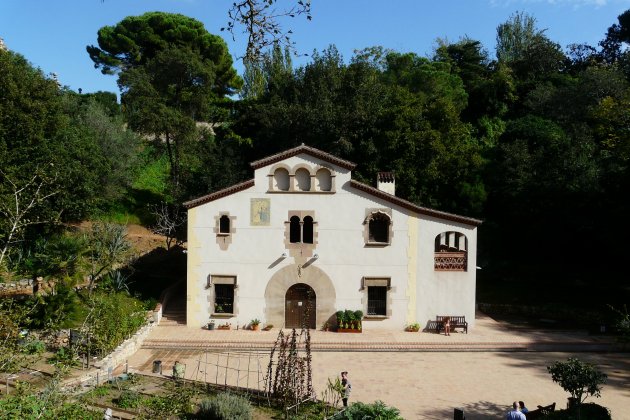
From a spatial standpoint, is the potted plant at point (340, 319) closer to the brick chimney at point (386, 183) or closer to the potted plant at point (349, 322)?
the potted plant at point (349, 322)

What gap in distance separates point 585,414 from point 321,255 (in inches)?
536

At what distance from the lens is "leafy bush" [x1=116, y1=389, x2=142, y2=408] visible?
15432mm

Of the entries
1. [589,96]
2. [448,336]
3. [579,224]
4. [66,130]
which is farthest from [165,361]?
[589,96]

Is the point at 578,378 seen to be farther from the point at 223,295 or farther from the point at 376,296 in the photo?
the point at 223,295

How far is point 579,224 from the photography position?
3250 centimetres

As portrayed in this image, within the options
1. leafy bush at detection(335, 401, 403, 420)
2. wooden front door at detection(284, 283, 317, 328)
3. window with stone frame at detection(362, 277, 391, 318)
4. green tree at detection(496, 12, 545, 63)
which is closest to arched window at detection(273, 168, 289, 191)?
wooden front door at detection(284, 283, 317, 328)

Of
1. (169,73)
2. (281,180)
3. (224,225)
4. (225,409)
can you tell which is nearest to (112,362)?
(225,409)

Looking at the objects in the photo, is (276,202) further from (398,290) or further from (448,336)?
(448,336)

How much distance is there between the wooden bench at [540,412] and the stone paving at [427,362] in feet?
3.14

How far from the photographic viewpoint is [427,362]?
2178 centimetres

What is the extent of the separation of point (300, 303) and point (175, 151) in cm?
2375

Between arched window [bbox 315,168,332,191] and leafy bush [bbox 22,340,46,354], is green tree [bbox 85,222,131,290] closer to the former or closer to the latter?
leafy bush [bbox 22,340,46,354]

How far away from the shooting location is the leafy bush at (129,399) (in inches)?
608

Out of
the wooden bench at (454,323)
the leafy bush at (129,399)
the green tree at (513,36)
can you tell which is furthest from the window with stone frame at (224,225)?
the green tree at (513,36)
